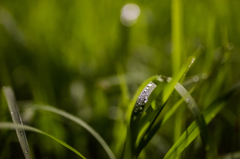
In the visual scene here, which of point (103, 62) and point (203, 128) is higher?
point (103, 62)

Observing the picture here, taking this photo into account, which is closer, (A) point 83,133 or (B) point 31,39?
(A) point 83,133

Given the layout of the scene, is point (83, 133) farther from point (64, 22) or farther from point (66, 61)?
point (64, 22)

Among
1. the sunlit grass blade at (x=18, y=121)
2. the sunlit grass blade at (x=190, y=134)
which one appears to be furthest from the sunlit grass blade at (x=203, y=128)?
the sunlit grass blade at (x=18, y=121)

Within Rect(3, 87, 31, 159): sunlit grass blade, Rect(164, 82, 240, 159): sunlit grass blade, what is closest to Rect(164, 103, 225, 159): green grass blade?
Rect(164, 82, 240, 159): sunlit grass blade

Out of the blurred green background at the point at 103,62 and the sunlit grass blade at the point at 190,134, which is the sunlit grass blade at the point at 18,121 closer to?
the blurred green background at the point at 103,62

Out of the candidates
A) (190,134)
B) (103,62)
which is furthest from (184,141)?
(103,62)

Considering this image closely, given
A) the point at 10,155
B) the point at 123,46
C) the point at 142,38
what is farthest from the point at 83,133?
the point at 142,38

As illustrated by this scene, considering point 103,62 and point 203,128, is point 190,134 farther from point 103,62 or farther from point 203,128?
point 103,62

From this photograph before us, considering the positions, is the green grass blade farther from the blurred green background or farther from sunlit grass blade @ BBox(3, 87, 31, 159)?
sunlit grass blade @ BBox(3, 87, 31, 159)
